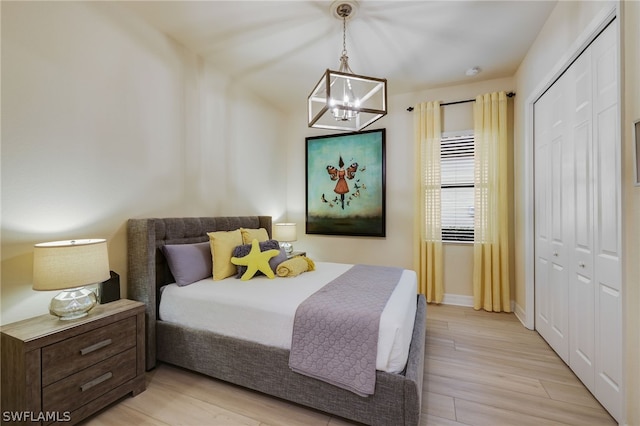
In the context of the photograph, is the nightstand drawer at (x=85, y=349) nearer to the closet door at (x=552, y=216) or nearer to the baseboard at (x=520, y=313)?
the closet door at (x=552, y=216)

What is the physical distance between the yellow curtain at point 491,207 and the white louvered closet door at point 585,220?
658mm

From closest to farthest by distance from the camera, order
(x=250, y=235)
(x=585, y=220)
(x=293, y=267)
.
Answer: (x=585, y=220) < (x=293, y=267) < (x=250, y=235)

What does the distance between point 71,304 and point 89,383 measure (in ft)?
1.59

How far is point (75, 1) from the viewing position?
1.94m

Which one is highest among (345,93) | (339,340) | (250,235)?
(345,93)

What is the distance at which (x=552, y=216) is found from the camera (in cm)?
247

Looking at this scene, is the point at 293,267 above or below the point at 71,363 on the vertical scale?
above

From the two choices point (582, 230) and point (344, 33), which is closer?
point (582, 230)

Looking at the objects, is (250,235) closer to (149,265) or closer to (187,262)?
(187,262)

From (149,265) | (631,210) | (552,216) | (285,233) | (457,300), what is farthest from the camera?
(285,233)

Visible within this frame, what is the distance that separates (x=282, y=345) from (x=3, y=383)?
59.4 inches

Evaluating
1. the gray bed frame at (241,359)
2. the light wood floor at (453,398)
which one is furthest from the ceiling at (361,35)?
the light wood floor at (453,398)

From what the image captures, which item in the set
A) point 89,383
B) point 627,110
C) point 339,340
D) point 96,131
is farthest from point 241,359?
point 627,110

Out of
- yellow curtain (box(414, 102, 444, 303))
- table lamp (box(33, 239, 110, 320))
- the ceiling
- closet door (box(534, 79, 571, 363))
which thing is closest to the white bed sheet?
table lamp (box(33, 239, 110, 320))
